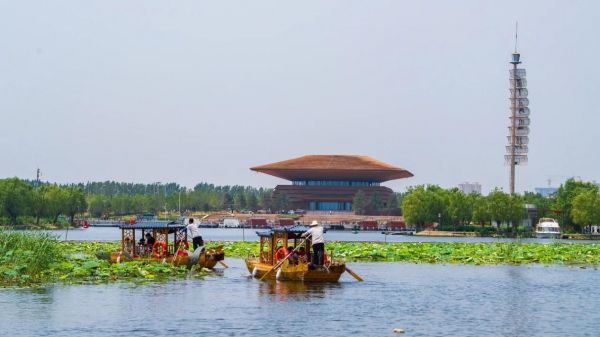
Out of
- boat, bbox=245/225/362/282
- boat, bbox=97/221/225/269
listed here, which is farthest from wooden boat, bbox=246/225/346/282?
boat, bbox=97/221/225/269

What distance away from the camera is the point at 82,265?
160ft

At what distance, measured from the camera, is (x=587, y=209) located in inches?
5349

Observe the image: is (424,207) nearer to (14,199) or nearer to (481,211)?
(481,211)

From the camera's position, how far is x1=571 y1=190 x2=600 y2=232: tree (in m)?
136

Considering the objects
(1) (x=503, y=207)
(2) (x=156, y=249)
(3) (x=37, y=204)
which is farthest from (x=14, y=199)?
(2) (x=156, y=249)

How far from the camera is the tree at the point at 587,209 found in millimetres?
135500

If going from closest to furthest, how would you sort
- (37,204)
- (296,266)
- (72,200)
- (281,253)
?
(296,266)
(281,253)
(37,204)
(72,200)

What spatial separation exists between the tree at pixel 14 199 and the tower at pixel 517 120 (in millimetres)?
88289

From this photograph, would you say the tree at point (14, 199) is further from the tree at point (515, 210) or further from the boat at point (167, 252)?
the boat at point (167, 252)

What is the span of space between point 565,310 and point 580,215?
10051cm

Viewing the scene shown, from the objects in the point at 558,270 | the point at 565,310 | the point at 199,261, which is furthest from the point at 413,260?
the point at 565,310

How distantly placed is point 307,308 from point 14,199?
111039 millimetres

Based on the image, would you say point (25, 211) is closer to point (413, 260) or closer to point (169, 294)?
point (413, 260)

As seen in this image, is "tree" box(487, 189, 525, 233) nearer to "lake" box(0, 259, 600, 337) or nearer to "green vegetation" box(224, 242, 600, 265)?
"green vegetation" box(224, 242, 600, 265)
